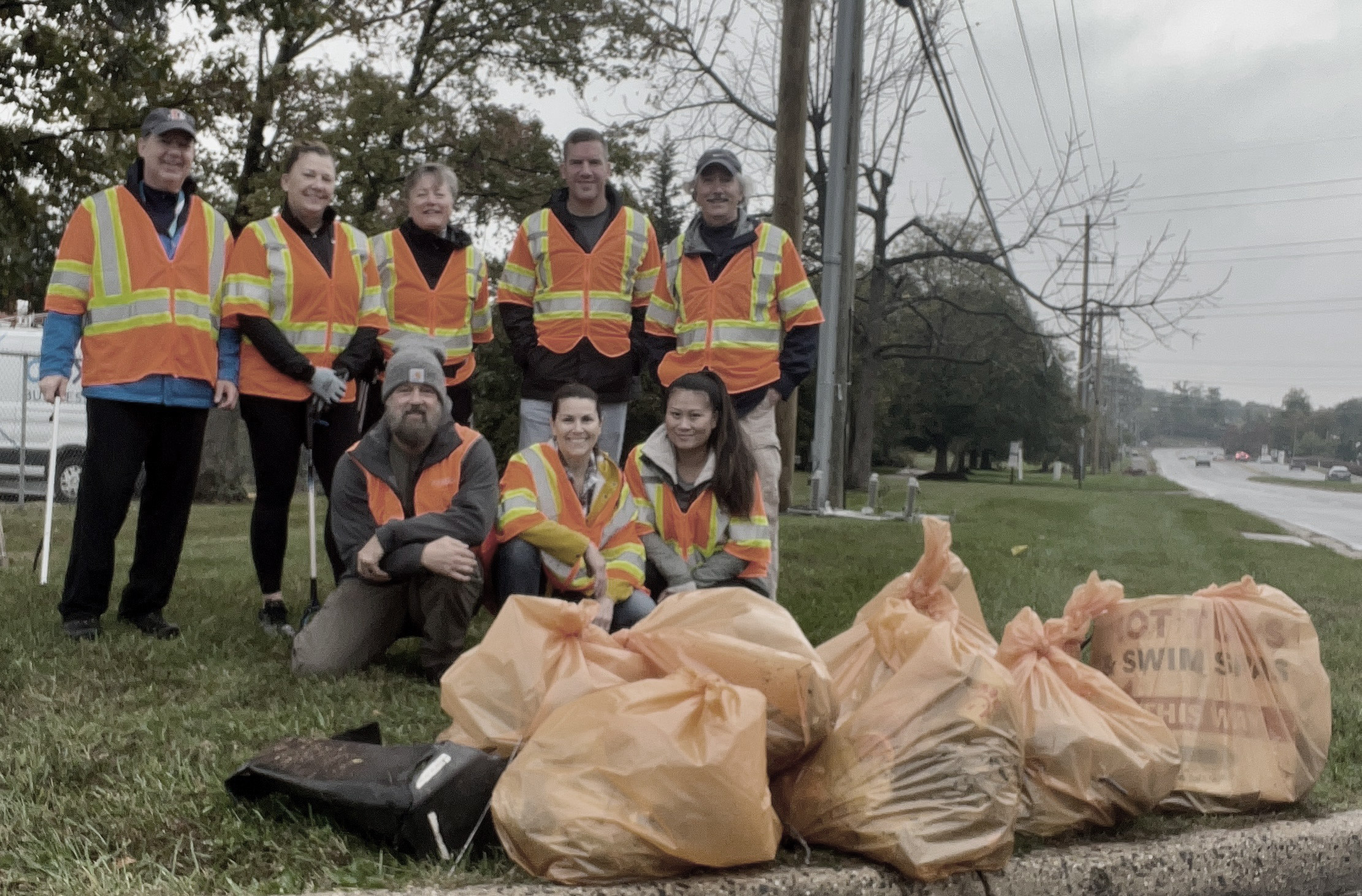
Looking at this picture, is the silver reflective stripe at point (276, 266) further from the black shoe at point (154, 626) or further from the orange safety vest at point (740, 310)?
the orange safety vest at point (740, 310)

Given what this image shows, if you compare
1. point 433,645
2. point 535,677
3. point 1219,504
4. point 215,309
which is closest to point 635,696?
point 535,677

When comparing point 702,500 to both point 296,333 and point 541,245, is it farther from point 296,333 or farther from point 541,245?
point 296,333

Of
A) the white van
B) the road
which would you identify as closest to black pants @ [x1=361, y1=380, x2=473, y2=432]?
the white van

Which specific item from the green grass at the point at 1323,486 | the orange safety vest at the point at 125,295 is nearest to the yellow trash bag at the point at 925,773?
the orange safety vest at the point at 125,295

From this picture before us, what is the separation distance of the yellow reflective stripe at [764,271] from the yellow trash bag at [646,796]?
2789mm

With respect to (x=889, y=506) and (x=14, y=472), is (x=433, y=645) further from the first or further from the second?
(x=889, y=506)

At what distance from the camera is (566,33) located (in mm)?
19359

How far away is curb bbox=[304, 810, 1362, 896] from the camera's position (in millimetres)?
2344

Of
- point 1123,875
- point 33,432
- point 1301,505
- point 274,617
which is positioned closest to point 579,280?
point 274,617

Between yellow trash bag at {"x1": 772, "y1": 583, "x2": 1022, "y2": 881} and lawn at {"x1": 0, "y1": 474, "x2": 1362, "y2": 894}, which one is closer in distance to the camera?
lawn at {"x1": 0, "y1": 474, "x2": 1362, "y2": 894}

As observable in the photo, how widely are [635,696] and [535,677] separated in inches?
15.9

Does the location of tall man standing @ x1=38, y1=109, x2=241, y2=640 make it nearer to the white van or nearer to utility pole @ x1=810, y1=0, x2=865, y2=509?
utility pole @ x1=810, y1=0, x2=865, y2=509

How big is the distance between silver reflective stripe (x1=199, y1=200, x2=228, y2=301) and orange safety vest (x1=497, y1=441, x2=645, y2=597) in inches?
54.1

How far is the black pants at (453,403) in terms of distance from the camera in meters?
5.14
